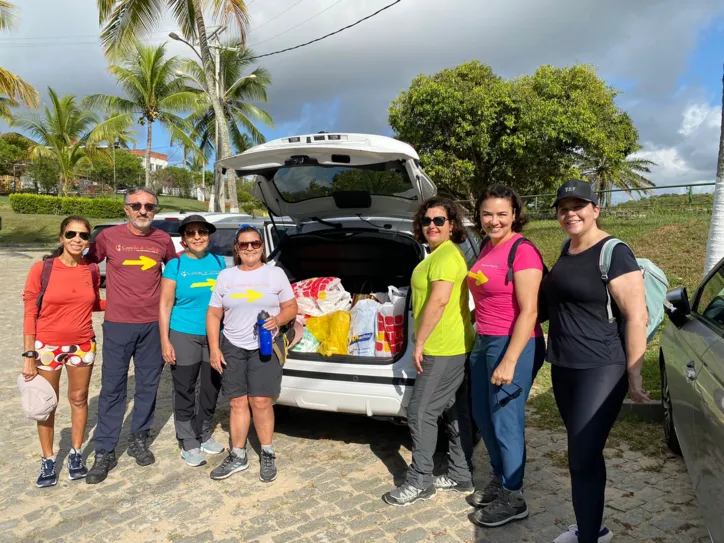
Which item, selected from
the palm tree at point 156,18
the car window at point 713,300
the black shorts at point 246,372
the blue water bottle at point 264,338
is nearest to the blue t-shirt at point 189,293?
the black shorts at point 246,372

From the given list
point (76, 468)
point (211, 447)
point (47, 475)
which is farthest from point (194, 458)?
point (47, 475)

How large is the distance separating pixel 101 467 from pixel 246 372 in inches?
45.6

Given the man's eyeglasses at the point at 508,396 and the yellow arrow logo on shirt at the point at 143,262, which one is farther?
the yellow arrow logo on shirt at the point at 143,262

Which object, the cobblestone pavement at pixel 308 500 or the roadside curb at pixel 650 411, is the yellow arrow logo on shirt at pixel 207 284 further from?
the roadside curb at pixel 650 411

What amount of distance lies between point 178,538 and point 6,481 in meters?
1.51

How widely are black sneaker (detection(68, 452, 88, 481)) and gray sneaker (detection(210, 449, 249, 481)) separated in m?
0.84

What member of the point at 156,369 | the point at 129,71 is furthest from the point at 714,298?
the point at 129,71

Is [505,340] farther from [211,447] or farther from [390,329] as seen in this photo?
[211,447]

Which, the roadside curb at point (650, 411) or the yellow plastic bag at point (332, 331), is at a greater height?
the yellow plastic bag at point (332, 331)

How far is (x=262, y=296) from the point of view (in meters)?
3.55

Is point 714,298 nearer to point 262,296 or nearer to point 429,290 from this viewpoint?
point 429,290

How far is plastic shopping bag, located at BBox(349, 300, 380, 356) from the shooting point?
3.75 m

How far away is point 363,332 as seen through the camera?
12.4 ft

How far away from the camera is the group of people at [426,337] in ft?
8.40
